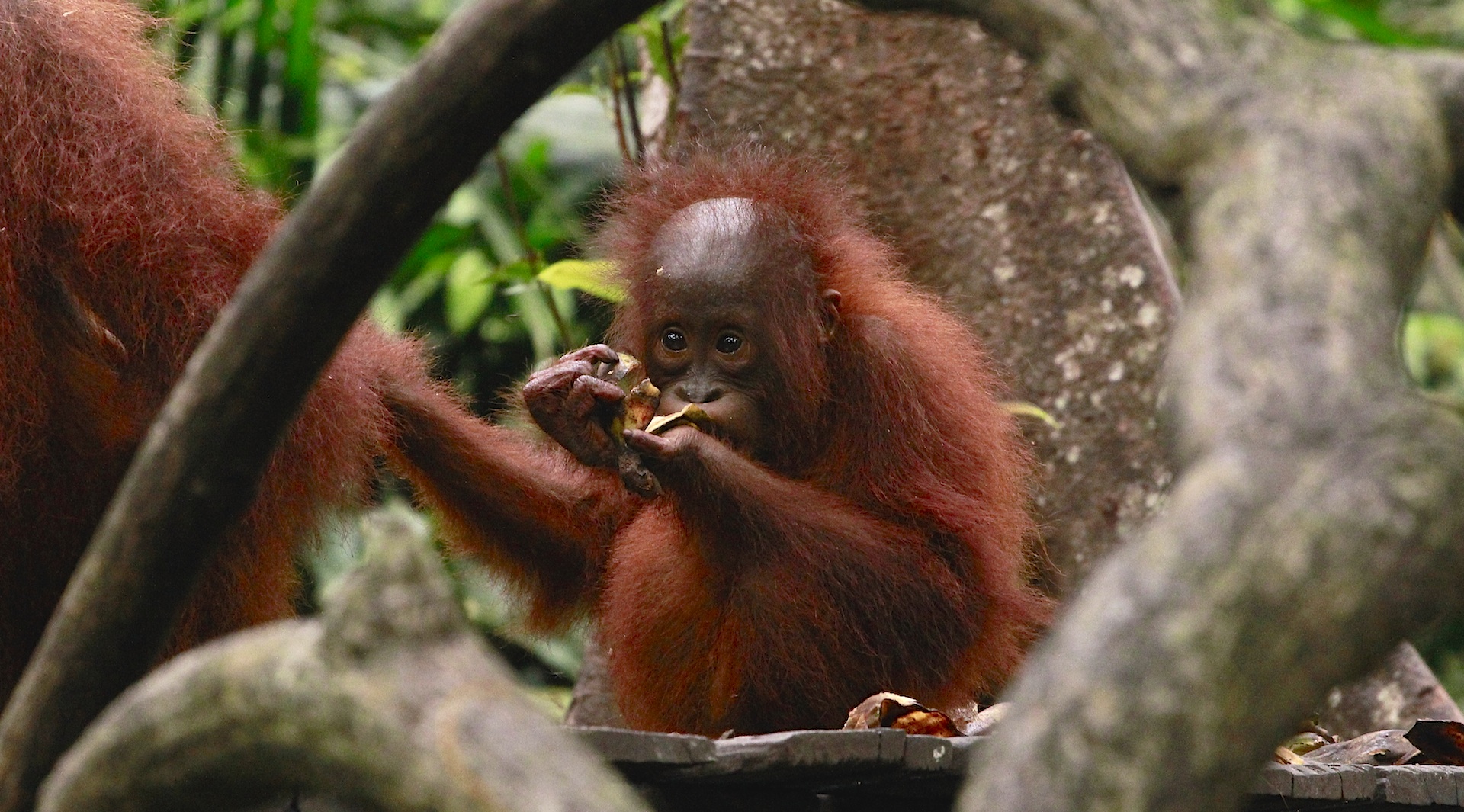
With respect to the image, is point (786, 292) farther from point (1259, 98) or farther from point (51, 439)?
point (1259, 98)

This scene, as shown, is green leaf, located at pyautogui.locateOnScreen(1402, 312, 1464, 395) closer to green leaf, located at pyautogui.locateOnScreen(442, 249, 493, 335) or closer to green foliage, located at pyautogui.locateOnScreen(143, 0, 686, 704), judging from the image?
green foliage, located at pyautogui.locateOnScreen(143, 0, 686, 704)

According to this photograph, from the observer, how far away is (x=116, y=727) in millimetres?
1250

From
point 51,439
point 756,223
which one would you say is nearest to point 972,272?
point 756,223

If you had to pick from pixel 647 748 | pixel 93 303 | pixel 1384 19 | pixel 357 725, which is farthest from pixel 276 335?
pixel 1384 19

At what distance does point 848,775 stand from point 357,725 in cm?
80

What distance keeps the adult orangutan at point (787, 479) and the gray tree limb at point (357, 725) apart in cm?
116

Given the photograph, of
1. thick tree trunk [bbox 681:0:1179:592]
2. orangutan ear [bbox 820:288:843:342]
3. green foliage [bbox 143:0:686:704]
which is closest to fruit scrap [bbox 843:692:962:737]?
orangutan ear [bbox 820:288:843:342]

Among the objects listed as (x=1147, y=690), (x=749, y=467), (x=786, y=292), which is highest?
(x=1147, y=690)

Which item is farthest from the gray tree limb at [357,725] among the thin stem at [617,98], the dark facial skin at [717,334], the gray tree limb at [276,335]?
the thin stem at [617,98]

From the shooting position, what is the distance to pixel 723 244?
101 inches

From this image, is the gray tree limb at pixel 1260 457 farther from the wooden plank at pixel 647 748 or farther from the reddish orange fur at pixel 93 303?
the reddish orange fur at pixel 93 303

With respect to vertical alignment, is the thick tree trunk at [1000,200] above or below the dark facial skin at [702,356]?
below

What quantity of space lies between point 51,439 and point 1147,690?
1805mm

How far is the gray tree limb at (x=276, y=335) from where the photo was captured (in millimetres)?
1271
